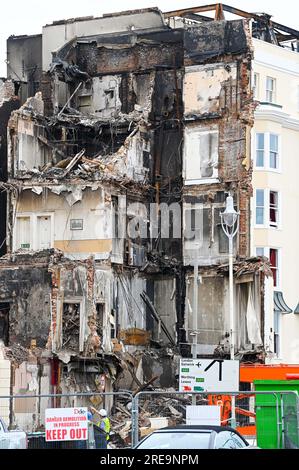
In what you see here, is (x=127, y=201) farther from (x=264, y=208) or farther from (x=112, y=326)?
(x=264, y=208)

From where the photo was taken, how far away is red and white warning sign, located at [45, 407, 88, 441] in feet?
105

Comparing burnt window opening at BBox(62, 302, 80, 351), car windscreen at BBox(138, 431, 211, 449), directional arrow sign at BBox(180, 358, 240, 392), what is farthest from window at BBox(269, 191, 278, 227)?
car windscreen at BBox(138, 431, 211, 449)

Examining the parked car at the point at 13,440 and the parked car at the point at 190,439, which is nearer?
the parked car at the point at 190,439

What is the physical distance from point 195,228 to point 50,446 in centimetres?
2778

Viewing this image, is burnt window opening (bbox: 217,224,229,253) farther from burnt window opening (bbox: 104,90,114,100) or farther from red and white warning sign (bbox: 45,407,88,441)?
red and white warning sign (bbox: 45,407,88,441)

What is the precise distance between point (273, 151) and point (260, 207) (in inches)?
113

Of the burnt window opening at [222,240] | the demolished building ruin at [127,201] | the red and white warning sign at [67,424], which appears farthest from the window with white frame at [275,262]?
the red and white warning sign at [67,424]

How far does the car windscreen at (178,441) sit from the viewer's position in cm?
2670

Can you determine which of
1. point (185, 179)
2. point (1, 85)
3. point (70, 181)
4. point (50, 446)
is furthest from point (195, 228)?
point (50, 446)

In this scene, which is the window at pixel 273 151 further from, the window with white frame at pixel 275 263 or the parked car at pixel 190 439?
the parked car at pixel 190 439

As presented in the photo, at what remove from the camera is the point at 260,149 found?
65562 millimetres

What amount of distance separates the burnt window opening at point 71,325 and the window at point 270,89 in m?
18.7

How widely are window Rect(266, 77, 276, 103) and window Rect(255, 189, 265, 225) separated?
5677 mm

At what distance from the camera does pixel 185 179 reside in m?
60.3
